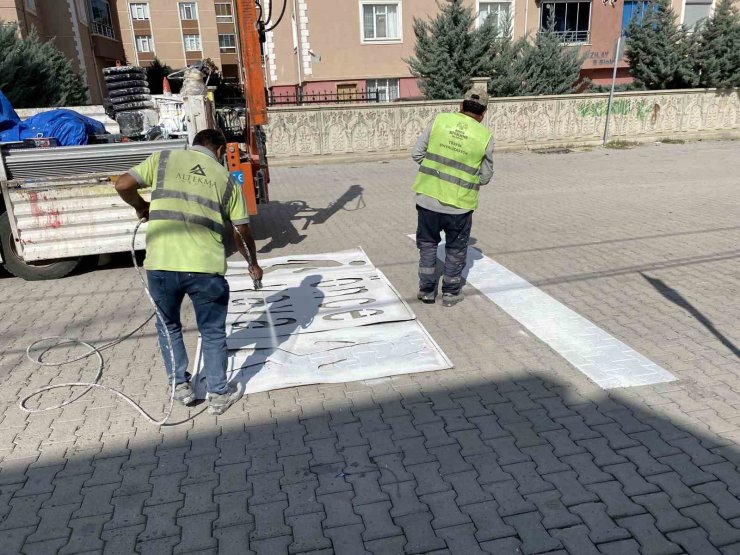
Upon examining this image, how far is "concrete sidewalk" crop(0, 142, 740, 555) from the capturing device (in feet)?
8.57

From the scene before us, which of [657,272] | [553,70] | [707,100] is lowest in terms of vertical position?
[657,272]

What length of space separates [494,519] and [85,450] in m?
2.36

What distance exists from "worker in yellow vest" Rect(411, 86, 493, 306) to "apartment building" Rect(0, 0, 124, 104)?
2059cm

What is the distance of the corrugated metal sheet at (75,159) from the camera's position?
6.02m

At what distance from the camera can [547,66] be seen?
1942cm

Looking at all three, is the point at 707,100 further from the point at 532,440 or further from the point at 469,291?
the point at 532,440

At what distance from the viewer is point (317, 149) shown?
54.9 feet

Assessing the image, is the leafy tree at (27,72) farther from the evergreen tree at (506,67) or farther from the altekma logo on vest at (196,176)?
the altekma logo on vest at (196,176)

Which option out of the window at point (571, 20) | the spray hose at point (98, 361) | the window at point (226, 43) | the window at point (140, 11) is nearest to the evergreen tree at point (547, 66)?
the window at point (571, 20)

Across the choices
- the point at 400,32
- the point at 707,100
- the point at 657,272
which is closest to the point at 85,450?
the point at 657,272

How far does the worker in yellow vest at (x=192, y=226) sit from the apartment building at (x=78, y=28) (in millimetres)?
21046

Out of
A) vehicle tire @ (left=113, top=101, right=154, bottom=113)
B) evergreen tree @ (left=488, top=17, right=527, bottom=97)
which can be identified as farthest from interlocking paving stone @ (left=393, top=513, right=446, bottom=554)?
evergreen tree @ (left=488, top=17, right=527, bottom=97)

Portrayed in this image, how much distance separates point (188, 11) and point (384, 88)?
1264 inches

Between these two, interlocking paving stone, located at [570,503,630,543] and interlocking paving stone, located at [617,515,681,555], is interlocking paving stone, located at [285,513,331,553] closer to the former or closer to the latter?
interlocking paving stone, located at [570,503,630,543]
